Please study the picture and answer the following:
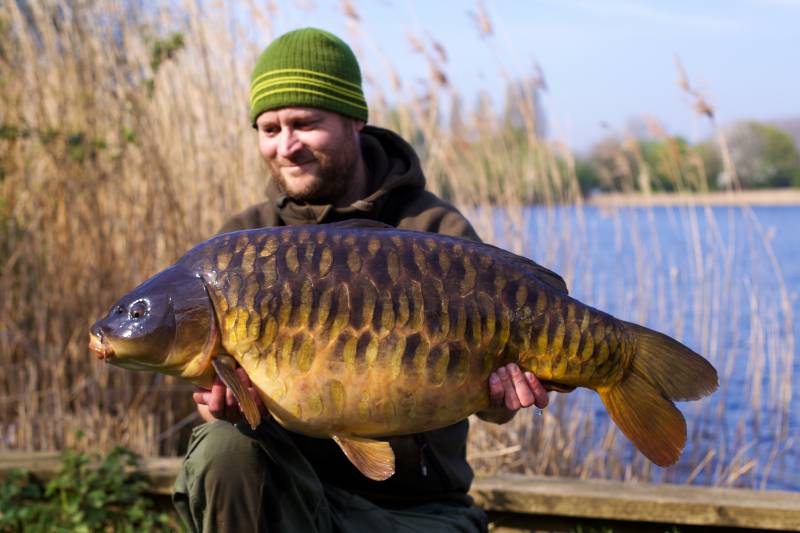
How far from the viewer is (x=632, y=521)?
2.94 meters

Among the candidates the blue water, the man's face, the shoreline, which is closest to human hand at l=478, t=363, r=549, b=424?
the man's face

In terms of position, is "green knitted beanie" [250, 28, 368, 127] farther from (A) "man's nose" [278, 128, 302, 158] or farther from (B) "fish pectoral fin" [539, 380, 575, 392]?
(B) "fish pectoral fin" [539, 380, 575, 392]

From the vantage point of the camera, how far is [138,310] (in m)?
1.79

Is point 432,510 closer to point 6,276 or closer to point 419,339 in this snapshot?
point 419,339

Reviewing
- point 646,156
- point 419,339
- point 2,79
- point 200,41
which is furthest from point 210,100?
point 419,339

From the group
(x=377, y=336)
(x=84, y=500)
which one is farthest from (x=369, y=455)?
(x=84, y=500)

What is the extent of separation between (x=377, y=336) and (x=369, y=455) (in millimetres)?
251

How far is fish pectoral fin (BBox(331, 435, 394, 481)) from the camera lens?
1867mm

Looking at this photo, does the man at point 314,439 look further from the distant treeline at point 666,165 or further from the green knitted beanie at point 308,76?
the distant treeline at point 666,165

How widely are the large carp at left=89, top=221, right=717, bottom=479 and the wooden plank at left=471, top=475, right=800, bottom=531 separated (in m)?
1.04

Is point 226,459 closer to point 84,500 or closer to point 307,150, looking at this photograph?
point 307,150

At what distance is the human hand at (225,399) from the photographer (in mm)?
1768

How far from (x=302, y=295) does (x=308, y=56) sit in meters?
0.99

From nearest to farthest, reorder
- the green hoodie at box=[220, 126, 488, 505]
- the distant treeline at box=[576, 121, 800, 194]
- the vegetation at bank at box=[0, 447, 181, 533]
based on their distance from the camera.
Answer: the green hoodie at box=[220, 126, 488, 505]
the vegetation at bank at box=[0, 447, 181, 533]
the distant treeline at box=[576, 121, 800, 194]
